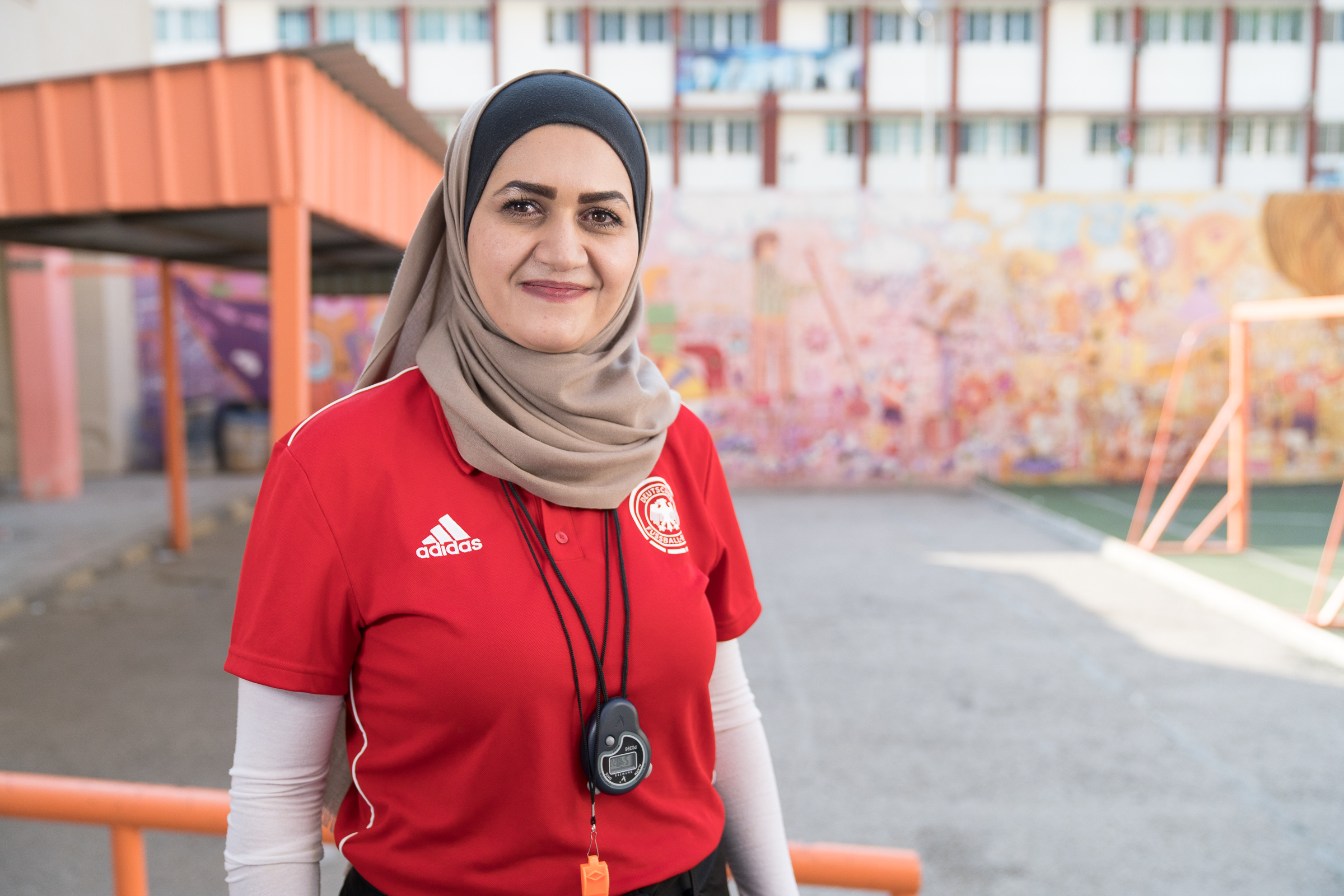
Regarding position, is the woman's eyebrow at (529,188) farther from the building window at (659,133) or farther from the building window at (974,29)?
the building window at (974,29)

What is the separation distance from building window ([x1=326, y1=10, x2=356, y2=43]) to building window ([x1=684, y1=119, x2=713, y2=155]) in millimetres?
9397

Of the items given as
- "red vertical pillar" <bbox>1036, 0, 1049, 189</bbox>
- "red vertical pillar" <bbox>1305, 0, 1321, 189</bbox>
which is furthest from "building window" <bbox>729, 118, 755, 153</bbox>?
"red vertical pillar" <bbox>1305, 0, 1321, 189</bbox>

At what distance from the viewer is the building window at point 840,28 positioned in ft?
79.5

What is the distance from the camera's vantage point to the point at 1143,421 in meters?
12.1

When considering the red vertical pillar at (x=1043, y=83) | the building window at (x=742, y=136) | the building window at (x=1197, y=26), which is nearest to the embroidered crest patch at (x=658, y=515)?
the building window at (x=742, y=136)

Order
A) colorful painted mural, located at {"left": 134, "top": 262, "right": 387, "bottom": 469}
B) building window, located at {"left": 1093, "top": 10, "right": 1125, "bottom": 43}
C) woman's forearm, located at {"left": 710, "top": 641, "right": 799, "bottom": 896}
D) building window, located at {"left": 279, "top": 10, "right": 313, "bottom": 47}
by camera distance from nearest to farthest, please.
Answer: woman's forearm, located at {"left": 710, "top": 641, "right": 799, "bottom": 896} → colorful painted mural, located at {"left": 134, "top": 262, "right": 387, "bottom": 469} → building window, located at {"left": 1093, "top": 10, "right": 1125, "bottom": 43} → building window, located at {"left": 279, "top": 10, "right": 313, "bottom": 47}

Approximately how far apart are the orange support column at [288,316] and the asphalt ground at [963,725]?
169 cm

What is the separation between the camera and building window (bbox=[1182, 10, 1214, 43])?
953 inches

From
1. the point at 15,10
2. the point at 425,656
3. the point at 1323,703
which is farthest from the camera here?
the point at 15,10

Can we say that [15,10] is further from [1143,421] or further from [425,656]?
[1143,421]

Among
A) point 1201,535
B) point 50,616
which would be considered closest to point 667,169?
point 1201,535

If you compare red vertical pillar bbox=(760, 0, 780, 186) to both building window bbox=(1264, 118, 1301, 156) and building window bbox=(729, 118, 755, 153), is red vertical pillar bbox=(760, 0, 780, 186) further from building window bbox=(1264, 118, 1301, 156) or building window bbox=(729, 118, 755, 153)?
building window bbox=(1264, 118, 1301, 156)

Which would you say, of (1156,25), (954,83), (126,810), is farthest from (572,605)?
(1156,25)

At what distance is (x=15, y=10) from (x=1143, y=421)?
14060 mm
